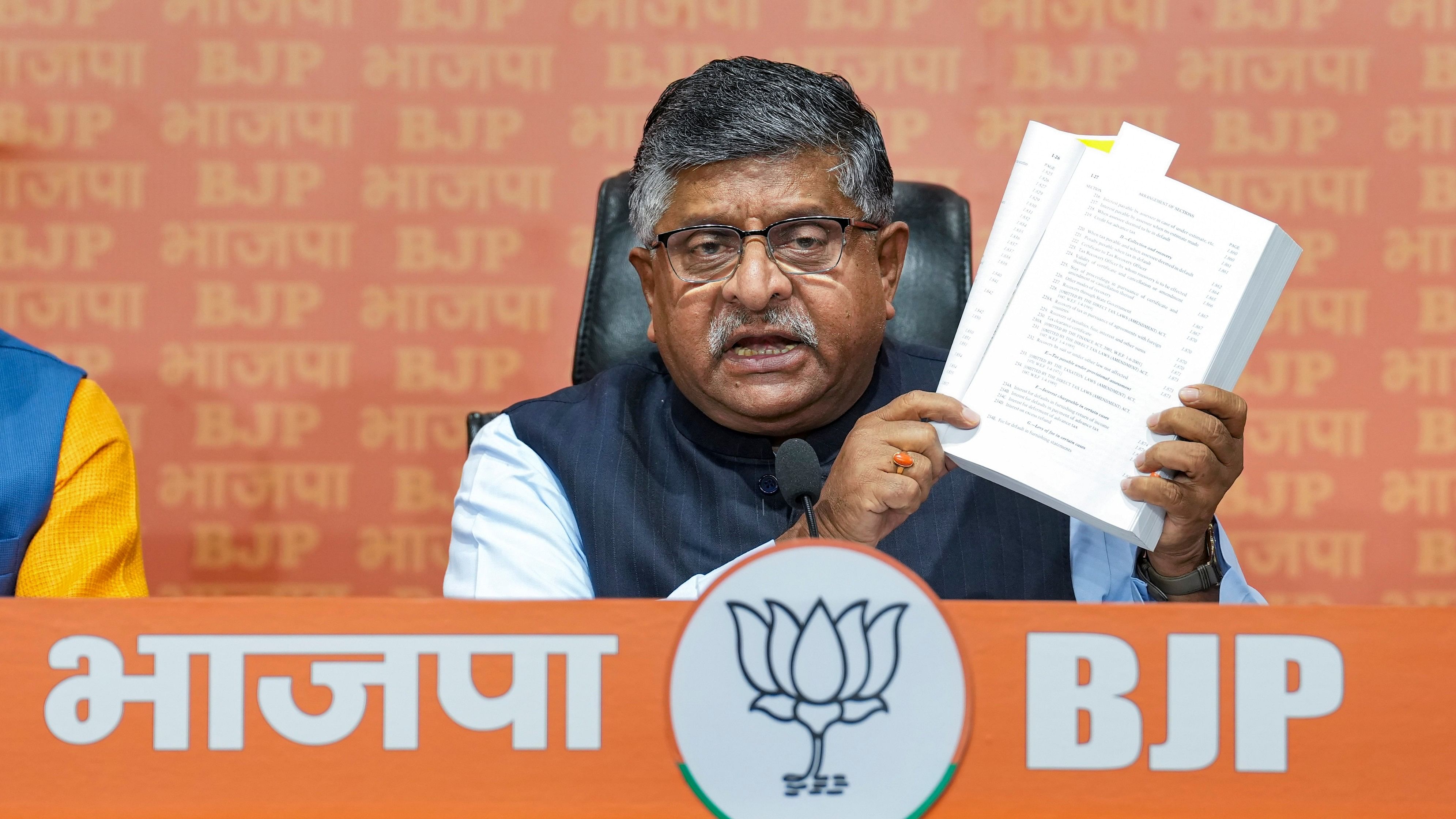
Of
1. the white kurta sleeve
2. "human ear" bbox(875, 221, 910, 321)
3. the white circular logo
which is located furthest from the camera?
"human ear" bbox(875, 221, 910, 321)

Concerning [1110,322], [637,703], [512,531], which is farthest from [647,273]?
[637,703]

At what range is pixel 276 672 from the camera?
1.91 ft

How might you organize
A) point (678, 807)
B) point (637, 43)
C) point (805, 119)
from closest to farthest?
point (678, 807), point (805, 119), point (637, 43)

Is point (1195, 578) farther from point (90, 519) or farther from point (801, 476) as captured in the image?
point (90, 519)

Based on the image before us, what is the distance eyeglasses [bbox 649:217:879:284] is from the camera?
1160 mm

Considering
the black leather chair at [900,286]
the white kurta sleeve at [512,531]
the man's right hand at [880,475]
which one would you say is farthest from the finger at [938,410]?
the black leather chair at [900,286]

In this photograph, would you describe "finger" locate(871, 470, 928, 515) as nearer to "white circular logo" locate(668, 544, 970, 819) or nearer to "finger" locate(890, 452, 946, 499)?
"finger" locate(890, 452, 946, 499)

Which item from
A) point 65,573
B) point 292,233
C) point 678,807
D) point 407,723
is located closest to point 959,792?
point 678,807

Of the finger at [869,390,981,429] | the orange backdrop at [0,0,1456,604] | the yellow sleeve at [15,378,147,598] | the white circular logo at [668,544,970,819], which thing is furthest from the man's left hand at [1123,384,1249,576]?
the orange backdrop at [0,0,1456,604]

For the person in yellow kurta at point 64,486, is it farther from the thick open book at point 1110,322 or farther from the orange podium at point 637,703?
the thick open book at point 1110,322

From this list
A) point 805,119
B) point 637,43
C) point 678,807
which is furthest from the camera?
point 637,43

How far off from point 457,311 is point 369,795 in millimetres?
1593

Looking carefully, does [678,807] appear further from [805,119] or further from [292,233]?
[292,233]

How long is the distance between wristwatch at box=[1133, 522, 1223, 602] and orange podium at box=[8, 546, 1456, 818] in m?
0.44
